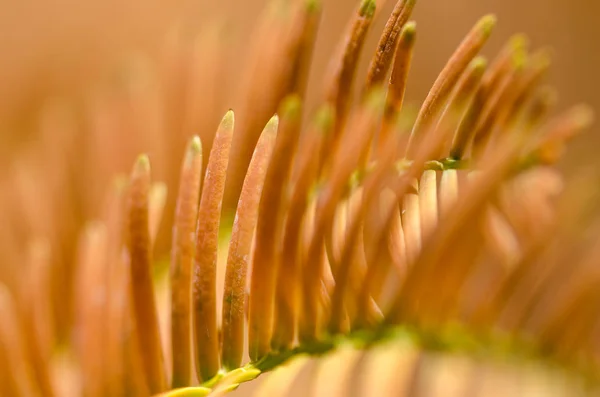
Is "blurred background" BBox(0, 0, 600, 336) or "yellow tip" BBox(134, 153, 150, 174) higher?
"blurred background" BBox(0, 0, 600, 336)

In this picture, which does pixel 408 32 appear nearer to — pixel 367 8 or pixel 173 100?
pixel 367 8

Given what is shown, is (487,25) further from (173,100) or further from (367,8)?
(173,100)

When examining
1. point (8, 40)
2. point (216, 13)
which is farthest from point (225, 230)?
point (8, 40)

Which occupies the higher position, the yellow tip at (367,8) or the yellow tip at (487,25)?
the yellow tip at (367,8)

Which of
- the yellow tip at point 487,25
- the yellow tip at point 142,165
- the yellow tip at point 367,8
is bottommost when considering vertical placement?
the yellow tip at point 142,165

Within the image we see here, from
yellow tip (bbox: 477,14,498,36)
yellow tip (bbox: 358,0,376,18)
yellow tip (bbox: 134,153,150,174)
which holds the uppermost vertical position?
yellow tip (bbox: 358,0,376,18)

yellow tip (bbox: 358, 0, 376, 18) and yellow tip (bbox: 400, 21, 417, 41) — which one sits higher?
yellow tip (bbox: 358, 0, 376, 18)

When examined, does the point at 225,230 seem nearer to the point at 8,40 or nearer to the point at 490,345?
the point at 490,345

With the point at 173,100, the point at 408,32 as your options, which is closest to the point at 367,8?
the point at 408,32

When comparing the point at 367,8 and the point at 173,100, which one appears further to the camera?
the point at 173,100

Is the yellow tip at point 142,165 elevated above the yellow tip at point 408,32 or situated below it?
below

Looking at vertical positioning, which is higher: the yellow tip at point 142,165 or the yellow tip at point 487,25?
the yellow tip at point 487,25
